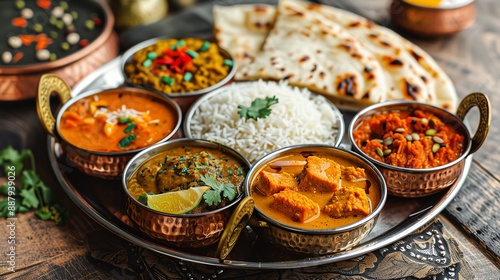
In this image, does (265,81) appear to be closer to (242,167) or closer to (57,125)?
(242,167)

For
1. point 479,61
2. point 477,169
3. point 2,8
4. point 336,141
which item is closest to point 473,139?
point 477,169

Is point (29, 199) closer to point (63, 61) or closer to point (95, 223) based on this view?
point (95, 223)

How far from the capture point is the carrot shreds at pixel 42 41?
164 inches

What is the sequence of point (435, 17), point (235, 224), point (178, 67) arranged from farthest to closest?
point (435, 17), point (178, 67), point (235, 224)

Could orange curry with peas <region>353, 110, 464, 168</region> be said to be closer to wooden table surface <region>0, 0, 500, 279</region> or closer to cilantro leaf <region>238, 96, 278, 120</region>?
wooden table surface <region>0, 0, 500, 279</region>

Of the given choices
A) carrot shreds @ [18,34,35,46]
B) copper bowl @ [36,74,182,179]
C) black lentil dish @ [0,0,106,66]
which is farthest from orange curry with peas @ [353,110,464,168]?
carrot shreds @ [18,34,35,46]

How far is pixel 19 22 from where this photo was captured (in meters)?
4.43

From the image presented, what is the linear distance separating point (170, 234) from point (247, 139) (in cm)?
84

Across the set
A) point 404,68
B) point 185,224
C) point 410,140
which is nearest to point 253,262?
point 185,224

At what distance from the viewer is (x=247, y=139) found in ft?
10.3

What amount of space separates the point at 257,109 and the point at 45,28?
7.38 ft

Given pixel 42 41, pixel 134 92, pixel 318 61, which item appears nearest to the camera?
pixel 134 92

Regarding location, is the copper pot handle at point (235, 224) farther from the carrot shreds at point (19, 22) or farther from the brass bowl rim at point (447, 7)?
the carrot shreds at point (19, 22)

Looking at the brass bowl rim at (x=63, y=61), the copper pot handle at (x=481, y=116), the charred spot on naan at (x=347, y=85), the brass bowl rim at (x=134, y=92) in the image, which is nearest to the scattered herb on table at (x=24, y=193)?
the brass bowl rim at (x=134, y=92)
